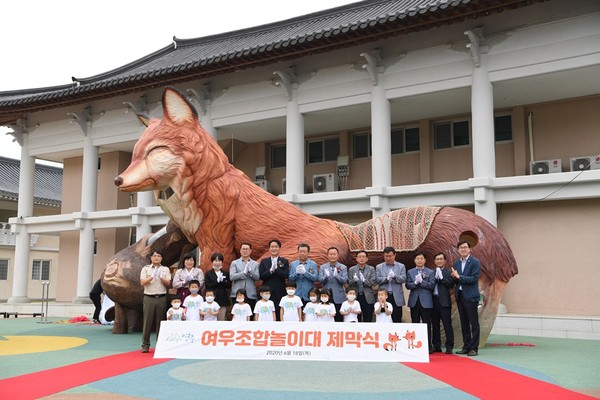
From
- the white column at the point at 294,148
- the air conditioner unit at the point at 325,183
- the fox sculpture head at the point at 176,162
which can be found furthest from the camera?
the air conditioner unit at the point at 325,183

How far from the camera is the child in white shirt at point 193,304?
8242 millimetres

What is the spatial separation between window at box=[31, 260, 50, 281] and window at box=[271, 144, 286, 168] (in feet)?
56.5

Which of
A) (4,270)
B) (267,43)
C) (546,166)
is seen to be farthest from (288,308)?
(4,270)

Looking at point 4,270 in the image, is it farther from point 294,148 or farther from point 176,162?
point 176,162

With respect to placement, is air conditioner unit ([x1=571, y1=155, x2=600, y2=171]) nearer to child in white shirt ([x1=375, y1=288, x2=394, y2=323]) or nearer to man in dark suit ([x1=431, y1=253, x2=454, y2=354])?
man in dark suit ([x1=431, y1=253, x2=454, y2=354])

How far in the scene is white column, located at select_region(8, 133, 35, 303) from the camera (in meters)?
19.9

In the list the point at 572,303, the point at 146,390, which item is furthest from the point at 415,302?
the point at 572,303

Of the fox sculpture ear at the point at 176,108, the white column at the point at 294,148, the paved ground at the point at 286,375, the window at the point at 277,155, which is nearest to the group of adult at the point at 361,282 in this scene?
the paved ground at the point at 286,375

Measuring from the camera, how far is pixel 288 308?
318 inches

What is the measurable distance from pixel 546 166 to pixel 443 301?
764 centimetres

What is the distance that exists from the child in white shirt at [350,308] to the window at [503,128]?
29.6ft

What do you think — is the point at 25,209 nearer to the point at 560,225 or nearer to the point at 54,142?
the point at 54,142

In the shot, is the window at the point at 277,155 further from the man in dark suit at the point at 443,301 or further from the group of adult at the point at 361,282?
the man in dark suit at the point at 443,301

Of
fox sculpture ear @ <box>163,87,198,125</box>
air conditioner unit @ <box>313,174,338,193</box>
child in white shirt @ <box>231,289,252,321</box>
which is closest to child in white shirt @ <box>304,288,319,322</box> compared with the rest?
child in white shirt @ <box>231,289,252,321</box>
